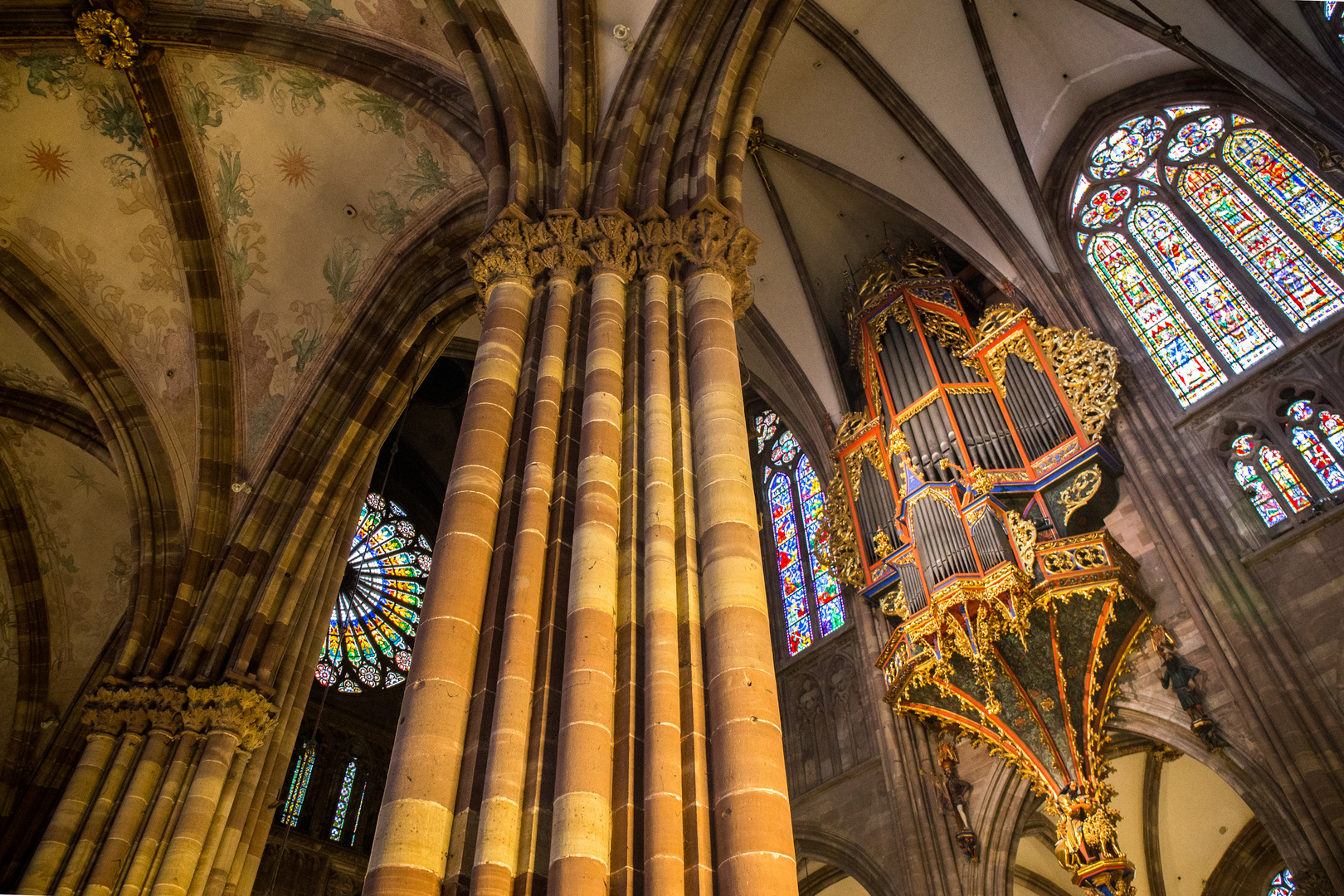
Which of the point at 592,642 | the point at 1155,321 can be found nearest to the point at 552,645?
the point at 592,642

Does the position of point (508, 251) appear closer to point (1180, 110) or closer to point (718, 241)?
point (718, 241)

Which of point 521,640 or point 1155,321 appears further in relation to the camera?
point 1155,321

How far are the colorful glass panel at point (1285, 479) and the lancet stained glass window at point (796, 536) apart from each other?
491 centimetres

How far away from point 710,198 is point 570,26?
2.55 meters

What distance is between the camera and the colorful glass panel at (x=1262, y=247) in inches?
348

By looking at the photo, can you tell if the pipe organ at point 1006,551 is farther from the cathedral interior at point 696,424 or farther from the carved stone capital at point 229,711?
the carved stone capital at point 229,711

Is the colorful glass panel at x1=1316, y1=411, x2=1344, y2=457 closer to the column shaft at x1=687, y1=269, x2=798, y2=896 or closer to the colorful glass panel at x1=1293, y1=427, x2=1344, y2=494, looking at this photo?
the colorful glass panel at x1=1293, y1=427, x2=1344, y2=494

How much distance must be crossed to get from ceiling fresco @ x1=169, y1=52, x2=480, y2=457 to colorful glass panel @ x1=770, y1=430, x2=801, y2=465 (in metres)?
6.42

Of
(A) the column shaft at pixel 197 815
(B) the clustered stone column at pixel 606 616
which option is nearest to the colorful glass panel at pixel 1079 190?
(B) the clustered stone column at pixel 606 616

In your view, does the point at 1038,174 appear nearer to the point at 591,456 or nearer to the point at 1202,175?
the point at 1202,175

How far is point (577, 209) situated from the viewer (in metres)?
7.07

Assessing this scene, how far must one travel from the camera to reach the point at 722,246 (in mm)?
6594

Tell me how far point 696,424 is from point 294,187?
282 inches

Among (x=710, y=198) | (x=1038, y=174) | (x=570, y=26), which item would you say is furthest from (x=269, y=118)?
(x=1038, y=174)
